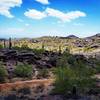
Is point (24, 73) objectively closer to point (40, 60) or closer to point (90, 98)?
point (40, 60)

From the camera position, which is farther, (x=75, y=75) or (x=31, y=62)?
(x=31, y=62)

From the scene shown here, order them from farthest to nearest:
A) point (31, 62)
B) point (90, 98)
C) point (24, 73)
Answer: point (31, 62) < point (24, 73) < point (90, 98)

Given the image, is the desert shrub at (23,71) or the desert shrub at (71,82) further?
the desert shrub at (23,71)

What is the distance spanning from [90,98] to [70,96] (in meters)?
2.91

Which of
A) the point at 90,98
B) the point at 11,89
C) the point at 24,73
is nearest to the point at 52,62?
the point at 24,73

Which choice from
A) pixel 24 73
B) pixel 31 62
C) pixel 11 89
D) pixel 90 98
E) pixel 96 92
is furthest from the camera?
pixel 31 62

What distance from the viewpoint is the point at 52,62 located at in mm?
75812

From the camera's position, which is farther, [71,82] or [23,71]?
[23,71]

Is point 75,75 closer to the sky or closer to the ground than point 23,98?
closer to the sky

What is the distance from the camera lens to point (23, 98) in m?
34.1

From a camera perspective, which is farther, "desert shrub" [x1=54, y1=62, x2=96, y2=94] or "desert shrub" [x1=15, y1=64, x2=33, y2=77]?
"desert shrub" [x1=15, y1=64, x2=33, y2=77]

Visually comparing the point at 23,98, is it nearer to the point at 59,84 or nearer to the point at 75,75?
the point at 59,84

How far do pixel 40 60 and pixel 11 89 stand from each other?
112 feet

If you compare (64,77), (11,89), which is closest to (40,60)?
(11,89)
